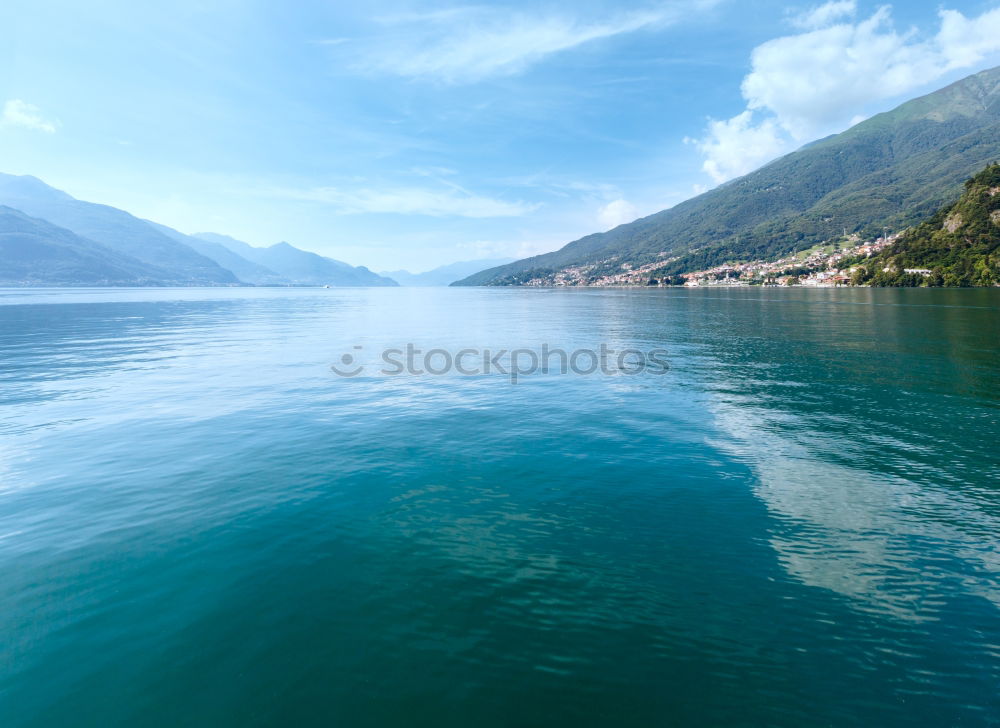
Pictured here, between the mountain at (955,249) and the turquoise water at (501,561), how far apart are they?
159 m

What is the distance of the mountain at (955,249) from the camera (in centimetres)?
13262

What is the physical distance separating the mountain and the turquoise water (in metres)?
159

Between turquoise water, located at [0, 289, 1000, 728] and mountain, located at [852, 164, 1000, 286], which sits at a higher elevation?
mountain, located at [852, 164, 1000, 286]

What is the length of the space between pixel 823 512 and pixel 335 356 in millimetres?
41464

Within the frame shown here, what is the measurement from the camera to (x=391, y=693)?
7.89 metres

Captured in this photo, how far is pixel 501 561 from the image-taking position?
11.7 metres

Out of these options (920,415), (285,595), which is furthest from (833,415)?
(285,595)

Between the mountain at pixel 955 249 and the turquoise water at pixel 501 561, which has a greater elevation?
the mountain at pixel 955 249

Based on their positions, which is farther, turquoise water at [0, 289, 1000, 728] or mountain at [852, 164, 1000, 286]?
mountain at [852, 164, 1000, 286]

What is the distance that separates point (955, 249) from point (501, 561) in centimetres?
20977

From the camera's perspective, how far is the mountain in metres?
133

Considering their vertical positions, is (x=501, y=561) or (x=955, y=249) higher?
(x=955, y=249)

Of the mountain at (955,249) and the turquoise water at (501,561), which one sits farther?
the mountain at (955,249)

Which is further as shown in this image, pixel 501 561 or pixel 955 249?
pixel 955 249
